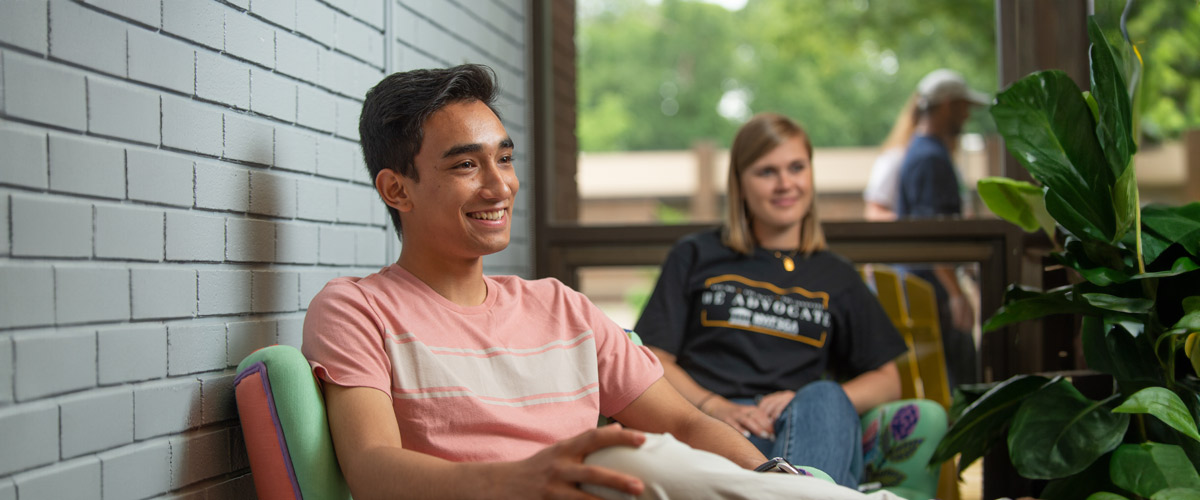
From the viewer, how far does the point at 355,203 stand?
2068 mm

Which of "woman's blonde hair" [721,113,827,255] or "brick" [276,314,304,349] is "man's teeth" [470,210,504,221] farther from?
"woman's blonde hair" [721,113,827,255]

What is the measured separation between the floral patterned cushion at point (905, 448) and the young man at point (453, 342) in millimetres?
759

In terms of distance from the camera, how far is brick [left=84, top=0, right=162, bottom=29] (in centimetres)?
130

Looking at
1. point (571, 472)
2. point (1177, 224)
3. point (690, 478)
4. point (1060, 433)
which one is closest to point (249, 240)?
point (571, 472)

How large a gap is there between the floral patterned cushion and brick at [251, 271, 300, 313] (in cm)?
139

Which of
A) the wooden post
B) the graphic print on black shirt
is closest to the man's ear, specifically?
the graphic print on black shirt

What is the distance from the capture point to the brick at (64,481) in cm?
117

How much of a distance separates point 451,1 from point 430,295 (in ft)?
4.30

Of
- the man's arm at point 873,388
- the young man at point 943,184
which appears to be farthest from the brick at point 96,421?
the young man at point 943,184

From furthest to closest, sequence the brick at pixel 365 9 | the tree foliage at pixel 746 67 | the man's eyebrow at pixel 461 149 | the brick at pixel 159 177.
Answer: the tree foliage at pixel 746 67 → the brick at pixel 365 9 → the man's eyebrow at pixel 461 149 → the brick at pixel 159 177

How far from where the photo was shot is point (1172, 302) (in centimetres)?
201

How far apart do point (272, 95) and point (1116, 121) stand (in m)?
1.66

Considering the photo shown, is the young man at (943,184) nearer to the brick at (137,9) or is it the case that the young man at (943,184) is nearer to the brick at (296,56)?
the brick at (296,56)

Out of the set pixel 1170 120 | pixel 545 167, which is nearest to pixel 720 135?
pixel 1170 120
